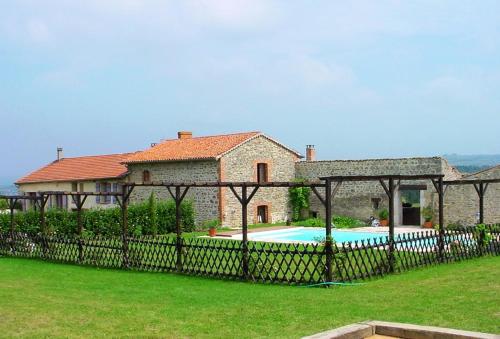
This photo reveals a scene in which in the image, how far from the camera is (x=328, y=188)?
42.8 feet

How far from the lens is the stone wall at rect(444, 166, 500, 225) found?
26953mm

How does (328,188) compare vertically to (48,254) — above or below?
above

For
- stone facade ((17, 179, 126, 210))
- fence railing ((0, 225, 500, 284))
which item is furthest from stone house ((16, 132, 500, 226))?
fence railing ((0, 225, 500, 284))

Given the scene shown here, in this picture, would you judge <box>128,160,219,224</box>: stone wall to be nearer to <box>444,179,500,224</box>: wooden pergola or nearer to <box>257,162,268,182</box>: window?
<box>257,162,268,182</box>: window

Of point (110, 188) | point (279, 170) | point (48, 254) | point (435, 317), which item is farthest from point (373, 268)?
point (110, 188)

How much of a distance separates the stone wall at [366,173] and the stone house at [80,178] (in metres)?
11.6

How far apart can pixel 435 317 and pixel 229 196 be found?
22.8 m

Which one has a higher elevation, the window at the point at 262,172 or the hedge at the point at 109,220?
the window at the point at 262,172

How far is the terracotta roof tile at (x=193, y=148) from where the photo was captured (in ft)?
102

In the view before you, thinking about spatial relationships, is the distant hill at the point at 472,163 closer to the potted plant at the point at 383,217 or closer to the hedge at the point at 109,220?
the potted plant at the point at 383,217

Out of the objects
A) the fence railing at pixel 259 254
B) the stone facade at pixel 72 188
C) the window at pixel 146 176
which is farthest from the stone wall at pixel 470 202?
the stone facade at pixel 72 188

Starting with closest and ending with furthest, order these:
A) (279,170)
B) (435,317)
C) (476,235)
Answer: (435,317) → (476,235) → (279,170)

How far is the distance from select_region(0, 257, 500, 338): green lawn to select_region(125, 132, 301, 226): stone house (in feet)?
53.0

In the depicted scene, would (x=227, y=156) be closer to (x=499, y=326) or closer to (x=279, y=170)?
(x=279, y=170)
